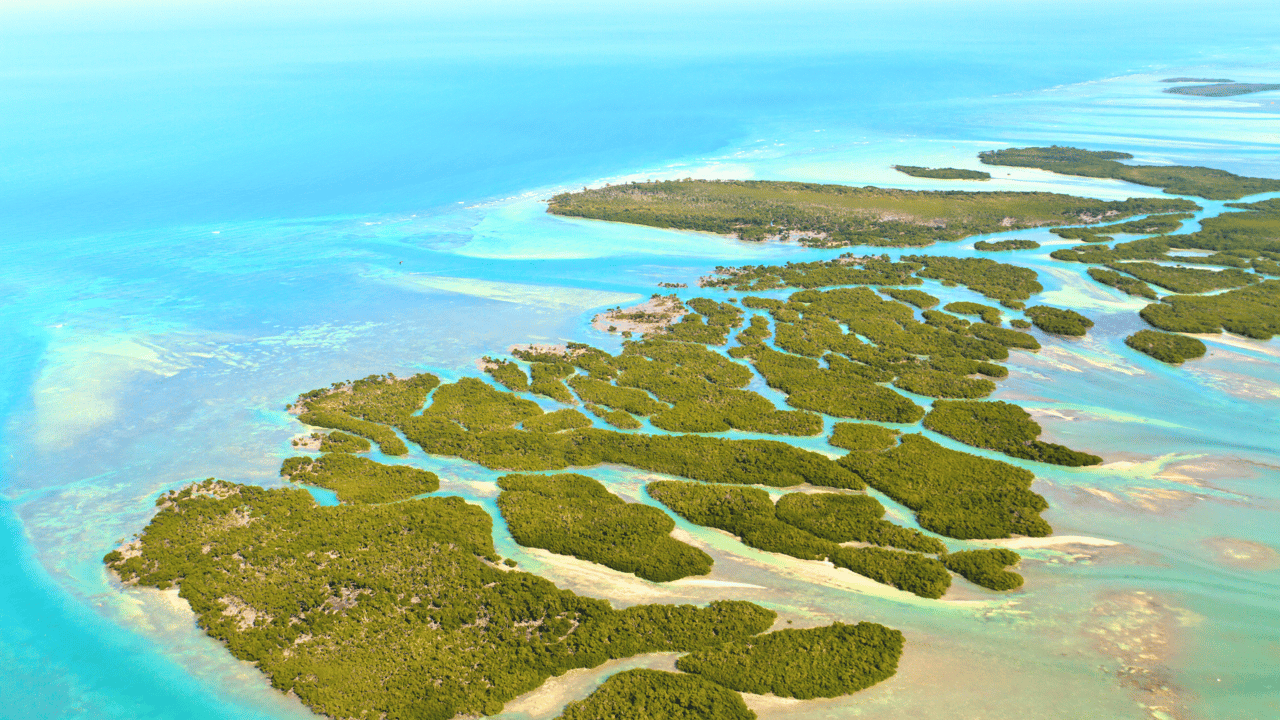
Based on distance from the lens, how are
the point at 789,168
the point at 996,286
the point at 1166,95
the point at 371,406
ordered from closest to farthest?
the point at 371,406 → the point at 996,286 → the point at 789,168 → the point at 1166,95

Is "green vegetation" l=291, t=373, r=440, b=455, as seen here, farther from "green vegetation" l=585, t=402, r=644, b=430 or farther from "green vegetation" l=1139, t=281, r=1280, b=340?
"green vegetation" l=1139, t=281, r=1280, b=340

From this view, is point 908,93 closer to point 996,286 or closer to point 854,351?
point 996,286

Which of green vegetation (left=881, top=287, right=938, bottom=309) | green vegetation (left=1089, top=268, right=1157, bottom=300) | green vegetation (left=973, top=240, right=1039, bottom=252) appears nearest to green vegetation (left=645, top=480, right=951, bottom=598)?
green vegetation (left=881, top=287, right=938, bottom=309)

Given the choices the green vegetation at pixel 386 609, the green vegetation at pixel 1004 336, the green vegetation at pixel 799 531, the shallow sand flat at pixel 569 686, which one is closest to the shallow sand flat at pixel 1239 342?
the green vegetation at pixel 1004 336

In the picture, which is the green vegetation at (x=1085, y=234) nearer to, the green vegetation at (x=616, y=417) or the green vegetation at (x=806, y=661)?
the green vegetation at (x=616, y=417)

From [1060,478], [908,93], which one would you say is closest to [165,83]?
[908,93]

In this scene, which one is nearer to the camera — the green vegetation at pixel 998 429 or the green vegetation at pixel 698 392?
the green vegetation at pixel 998 429
